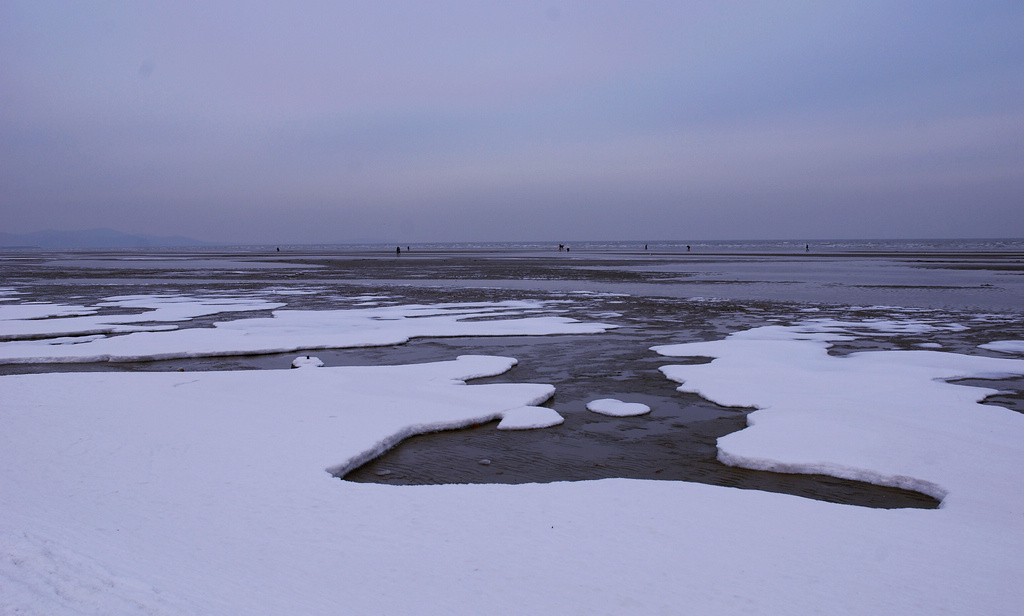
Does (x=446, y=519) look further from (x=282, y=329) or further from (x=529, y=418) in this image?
(x=282, y=329)

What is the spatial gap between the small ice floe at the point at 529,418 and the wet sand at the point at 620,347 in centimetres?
16

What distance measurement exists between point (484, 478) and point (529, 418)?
207 centimetres

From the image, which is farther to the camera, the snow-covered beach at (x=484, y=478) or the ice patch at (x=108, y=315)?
the ice patch at (x=108, y=315)

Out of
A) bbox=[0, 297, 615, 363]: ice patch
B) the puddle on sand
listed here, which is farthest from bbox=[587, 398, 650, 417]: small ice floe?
bbox=[0, 297, 615, 363]: ice patch

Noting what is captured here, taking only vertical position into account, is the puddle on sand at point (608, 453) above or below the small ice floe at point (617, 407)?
below

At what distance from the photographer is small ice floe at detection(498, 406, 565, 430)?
8492 millimetres

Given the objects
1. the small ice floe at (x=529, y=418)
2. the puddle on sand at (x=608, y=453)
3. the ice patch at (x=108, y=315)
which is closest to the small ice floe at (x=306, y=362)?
the puddle on sand at (x=608, y=453)

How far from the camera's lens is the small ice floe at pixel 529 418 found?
8492 millimetres

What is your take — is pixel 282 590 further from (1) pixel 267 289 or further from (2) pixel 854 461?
(1) pixel 267 289

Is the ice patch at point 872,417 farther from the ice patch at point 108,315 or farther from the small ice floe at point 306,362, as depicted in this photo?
the ice patch at point 108,315

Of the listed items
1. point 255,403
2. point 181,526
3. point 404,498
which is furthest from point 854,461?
point 255,403

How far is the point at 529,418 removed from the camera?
343 inches

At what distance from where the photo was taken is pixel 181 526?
4883 millimetres

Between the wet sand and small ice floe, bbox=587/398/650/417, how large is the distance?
136 millimetres
